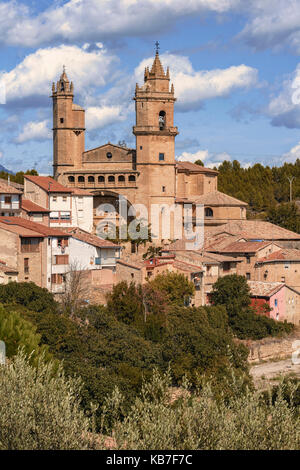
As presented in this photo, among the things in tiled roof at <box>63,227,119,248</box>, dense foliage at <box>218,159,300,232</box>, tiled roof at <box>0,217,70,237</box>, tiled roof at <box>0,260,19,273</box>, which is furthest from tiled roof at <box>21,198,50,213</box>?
dense foliage at <box>218,159,300,232</box>

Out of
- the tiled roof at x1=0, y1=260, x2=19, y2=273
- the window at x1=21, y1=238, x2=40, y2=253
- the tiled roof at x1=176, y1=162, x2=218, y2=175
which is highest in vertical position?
the tiled roof at x1=176, y1=162, x2=218, y2=175

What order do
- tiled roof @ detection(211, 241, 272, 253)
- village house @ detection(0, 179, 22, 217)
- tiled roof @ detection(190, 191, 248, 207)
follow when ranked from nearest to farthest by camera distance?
village house @ detection(0, 179, 22, 217), tiled roof @ detection(211, 241, 272, 253), tiled roof @ detection(190, 191, 248, 207)

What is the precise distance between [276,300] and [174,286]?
709 centimetres

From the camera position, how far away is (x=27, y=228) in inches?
1594

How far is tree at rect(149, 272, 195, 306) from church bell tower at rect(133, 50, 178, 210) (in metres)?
16.8

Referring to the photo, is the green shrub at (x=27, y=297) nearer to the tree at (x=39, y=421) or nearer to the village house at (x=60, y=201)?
the village house at (x=60, y=201)

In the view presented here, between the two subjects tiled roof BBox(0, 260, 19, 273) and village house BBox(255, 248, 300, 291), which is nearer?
tiled roof BBox(0, 260, 19, 273)

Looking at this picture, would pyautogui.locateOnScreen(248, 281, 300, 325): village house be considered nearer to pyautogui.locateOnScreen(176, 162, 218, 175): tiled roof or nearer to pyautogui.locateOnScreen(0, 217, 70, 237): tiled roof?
pyautogui.locateOnScreen(0, 217, 70, 237): tiled roof

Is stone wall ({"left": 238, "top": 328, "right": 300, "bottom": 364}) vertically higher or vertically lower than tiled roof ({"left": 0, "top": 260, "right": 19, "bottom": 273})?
lower

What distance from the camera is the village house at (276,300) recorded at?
44.2 metres

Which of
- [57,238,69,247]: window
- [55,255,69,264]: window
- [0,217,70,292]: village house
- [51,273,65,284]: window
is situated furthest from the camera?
[57,238,69,247]: window

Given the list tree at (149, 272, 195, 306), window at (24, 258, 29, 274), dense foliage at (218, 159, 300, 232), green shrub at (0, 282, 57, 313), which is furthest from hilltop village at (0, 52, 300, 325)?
dense foliage at (218, 159, 300, 232)

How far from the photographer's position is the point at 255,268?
47.5 m

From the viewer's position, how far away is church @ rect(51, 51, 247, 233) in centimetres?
5812
